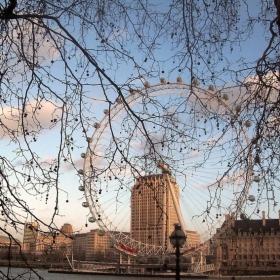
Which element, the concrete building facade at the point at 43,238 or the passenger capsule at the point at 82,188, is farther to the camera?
the passenger capsule at the point at 82,188

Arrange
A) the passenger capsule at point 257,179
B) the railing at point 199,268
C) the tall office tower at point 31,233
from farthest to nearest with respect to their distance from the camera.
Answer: the railing at point 199,268 → the passenger capsule at point 257,179 → the tall office tower at point 31,233

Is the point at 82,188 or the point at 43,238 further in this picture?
the point at 82,188

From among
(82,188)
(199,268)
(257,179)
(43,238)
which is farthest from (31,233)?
(199,268)

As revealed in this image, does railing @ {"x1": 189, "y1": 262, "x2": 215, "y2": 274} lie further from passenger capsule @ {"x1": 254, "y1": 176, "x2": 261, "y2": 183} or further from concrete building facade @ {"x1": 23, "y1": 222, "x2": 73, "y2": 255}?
concrete building facade @ {"x1": 23, "y1": 222, "x2": 73, "y2": 255}

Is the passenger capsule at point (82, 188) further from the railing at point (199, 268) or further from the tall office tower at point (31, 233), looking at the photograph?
the railing at point (199, 268)

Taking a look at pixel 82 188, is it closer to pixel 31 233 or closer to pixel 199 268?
pixel 31 233

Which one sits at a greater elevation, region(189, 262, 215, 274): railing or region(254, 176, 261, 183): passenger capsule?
region(254, 176, 261, 183): passenger capsule

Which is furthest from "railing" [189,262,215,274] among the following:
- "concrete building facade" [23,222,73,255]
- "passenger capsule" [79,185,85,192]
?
"concrete building facade" [23,222,73,255]

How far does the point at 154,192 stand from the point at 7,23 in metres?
1.36

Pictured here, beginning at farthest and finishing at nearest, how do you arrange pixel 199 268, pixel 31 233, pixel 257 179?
pixel 199 268 < pixel 257 179 < pixel 31 233

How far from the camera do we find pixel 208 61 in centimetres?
313

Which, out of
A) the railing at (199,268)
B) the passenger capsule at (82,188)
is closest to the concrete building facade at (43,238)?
the passenger capsule at (82,188)

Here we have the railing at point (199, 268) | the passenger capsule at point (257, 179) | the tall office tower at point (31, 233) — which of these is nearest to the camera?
the tall office tower at point (31, 233)

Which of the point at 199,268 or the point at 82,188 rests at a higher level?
the point at 82,188
